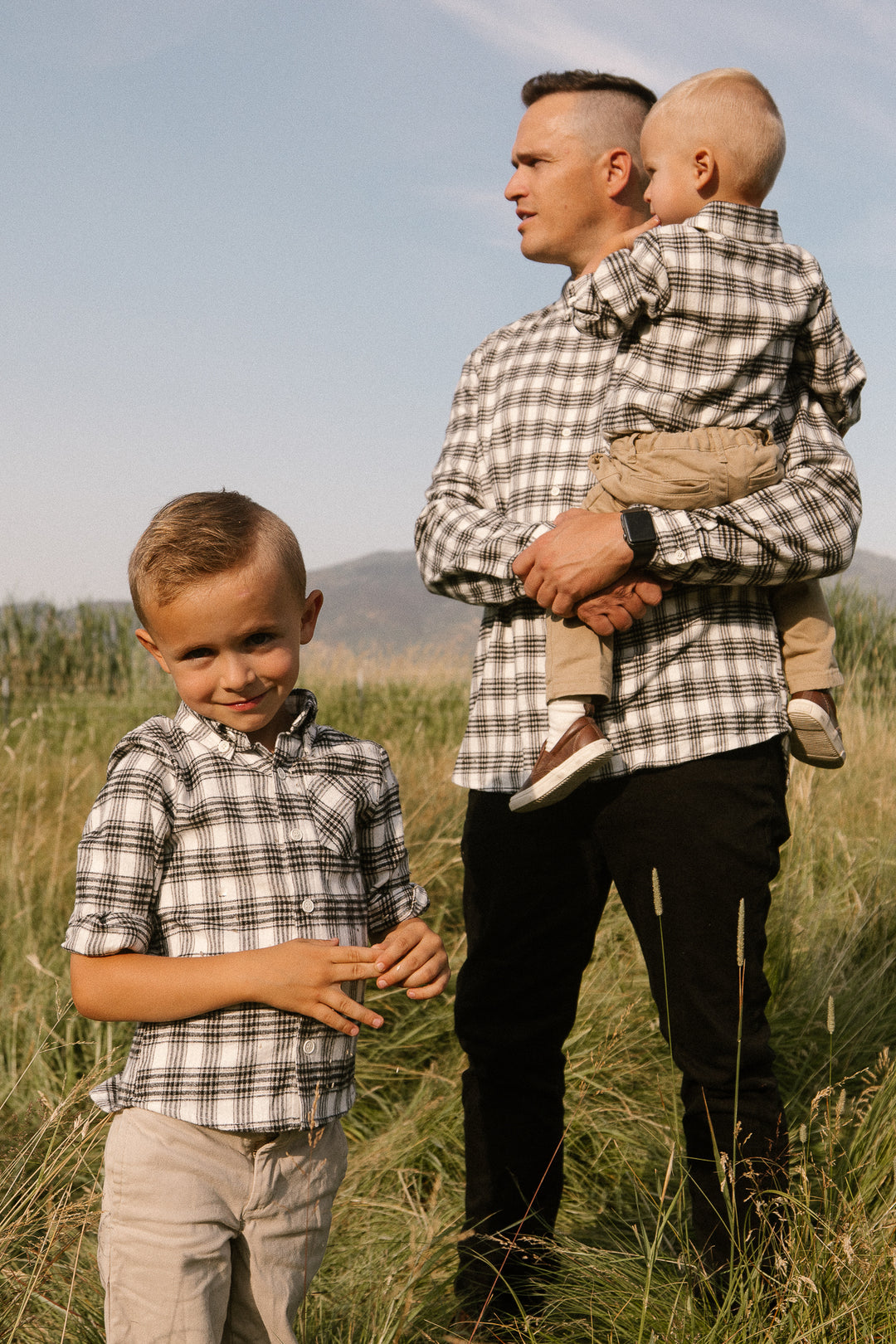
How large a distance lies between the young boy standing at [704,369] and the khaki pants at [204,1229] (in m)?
0.73

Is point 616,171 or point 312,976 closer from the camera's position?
point 312,976

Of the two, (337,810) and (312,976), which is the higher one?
(337,810)

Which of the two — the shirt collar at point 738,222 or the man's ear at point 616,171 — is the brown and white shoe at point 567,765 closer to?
the shirt collar at point 738,222

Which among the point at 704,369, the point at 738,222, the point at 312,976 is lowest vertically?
the point at 312,976

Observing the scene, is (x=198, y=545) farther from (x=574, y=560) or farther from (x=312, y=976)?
(x=574, y=560)

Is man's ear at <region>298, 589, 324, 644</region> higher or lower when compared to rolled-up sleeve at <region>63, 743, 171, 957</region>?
higher

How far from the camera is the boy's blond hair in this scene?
7.05 ft

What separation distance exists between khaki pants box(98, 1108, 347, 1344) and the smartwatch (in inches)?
40.9

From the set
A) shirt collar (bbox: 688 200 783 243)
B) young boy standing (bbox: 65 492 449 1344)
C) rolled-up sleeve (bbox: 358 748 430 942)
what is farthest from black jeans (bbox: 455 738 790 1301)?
shirt collar (bbox: 688 200 783 243)

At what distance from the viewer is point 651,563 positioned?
1.92 meters

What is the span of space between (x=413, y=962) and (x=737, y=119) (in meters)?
1.71

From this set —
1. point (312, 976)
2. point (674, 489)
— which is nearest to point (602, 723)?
point (674, 489)

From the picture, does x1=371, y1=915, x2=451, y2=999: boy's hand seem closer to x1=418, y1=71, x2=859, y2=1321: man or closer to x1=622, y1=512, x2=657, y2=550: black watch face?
x1=418, y1=71, x2=859, y2=1321: man

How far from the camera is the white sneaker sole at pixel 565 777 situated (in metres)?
1.89
